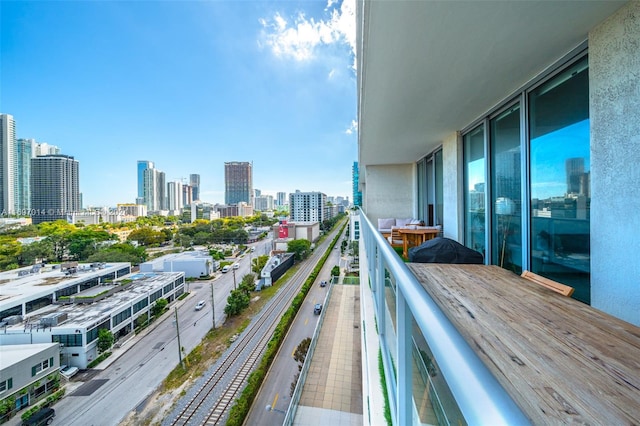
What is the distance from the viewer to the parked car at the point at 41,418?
29.1 feet

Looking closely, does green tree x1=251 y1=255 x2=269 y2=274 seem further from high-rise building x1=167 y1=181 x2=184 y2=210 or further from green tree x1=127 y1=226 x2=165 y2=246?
high-rise building x1=167 y1=181 x2=184 y2=210

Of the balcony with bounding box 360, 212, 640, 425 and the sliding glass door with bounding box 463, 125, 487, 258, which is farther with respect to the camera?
the sliding glass door with bounding box 463, 125, 487, 258

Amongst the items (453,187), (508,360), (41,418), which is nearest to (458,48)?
(508,360)

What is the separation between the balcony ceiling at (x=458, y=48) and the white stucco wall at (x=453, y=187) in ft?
3.33

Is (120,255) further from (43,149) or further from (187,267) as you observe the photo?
(43,149)

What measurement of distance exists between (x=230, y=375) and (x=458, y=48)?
12.6m

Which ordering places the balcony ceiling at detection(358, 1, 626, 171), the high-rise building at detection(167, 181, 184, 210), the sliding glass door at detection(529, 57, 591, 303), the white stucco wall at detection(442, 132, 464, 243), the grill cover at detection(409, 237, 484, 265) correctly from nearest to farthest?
the balcony ceiling at detection(358, 1, 626, 171) → the sliding glass door at detection(529, 57, 591, 303) → the grill cover at detection(409, 237, 484, 265) → the white stucco wall at detection(442, 132, 464, 243) → the high-rise building at detection(167, 181, 184, 210)

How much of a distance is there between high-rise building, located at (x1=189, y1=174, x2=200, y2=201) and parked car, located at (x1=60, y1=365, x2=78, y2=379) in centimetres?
10214

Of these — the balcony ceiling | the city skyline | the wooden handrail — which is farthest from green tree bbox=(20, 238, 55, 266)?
the wooden handrail

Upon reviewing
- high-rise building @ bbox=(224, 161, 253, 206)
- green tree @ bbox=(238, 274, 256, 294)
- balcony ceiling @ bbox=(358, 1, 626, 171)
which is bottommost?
green tree @ bbox=(238, 274, 256, 294)

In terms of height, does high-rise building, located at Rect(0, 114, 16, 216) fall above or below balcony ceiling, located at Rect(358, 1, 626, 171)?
above

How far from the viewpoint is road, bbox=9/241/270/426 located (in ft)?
30.2

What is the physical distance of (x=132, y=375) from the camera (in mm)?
10922

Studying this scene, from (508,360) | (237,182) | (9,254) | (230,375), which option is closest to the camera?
(508,360)
